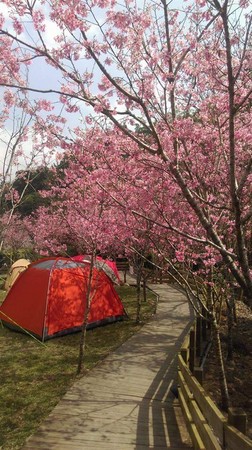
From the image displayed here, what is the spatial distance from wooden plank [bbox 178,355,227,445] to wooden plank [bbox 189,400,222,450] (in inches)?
1.7

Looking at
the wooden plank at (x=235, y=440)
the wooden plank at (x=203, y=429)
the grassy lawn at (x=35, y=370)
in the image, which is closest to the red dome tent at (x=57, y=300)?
the grassy lawn at (x=35, y=370)

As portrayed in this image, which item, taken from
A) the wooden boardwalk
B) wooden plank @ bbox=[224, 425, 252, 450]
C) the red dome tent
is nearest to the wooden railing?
wooden plank @ bbox=[224, 425, 252, 450]

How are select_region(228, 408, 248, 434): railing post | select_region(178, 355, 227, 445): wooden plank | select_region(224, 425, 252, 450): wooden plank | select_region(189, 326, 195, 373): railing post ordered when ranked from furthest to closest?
select_region(189, 326, 195, 373): railing post, select_region(178, 355, 227, 445): wooden plank, select_region(228, 408, 248, 434): railing post, select_region(224, 425, 252, 450): wooden plank

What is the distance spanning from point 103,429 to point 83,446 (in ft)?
1.56

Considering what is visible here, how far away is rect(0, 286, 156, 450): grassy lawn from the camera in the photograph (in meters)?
5.09

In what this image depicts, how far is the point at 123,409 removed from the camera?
5.20 metres

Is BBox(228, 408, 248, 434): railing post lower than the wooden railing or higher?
higher

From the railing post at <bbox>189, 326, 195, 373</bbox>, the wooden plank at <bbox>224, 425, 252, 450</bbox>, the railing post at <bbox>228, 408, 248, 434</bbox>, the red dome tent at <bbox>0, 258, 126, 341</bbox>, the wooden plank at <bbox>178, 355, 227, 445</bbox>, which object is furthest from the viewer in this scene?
the red dome tent at <bbox>0, 258, 126, 341</bbox>

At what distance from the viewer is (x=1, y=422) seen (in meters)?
5.11

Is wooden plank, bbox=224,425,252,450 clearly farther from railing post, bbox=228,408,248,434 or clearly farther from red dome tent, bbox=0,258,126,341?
red dome tent, bbox=0,258,126,341

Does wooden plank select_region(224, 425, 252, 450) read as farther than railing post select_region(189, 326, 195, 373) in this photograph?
No

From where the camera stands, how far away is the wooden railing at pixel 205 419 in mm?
3018

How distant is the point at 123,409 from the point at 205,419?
168 centimetres

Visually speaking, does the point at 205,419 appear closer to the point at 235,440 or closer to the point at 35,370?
the point at 235,440
